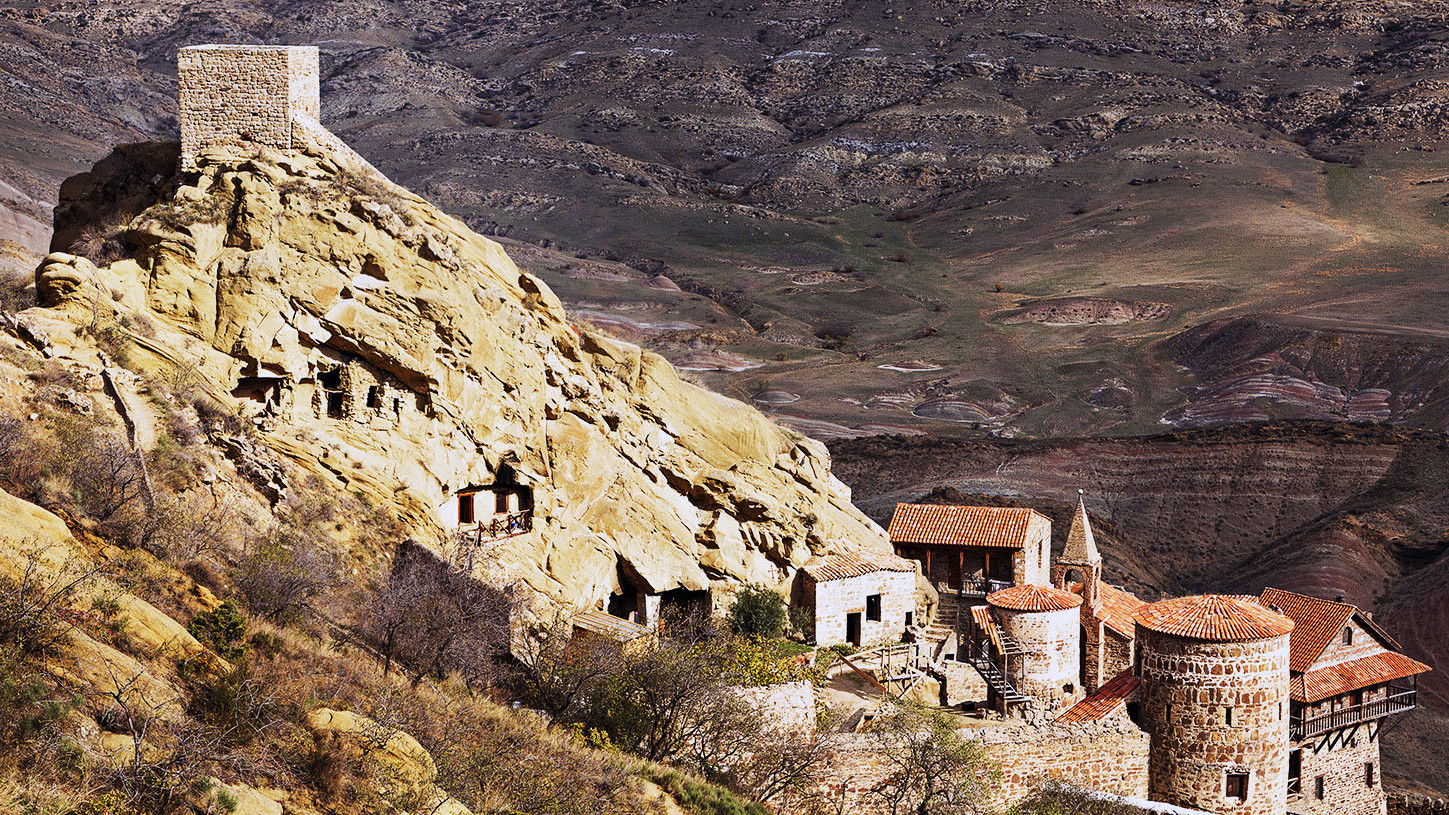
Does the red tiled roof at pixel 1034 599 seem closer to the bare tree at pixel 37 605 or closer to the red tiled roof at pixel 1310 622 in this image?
the red tiled roof at pixel 1310 622

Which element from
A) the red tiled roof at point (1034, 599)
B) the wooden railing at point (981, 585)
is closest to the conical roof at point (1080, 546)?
the wooden railing at point (981, 585)

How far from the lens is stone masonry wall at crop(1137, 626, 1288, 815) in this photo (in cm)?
2773

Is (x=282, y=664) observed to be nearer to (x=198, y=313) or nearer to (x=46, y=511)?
(x=46, y=511)

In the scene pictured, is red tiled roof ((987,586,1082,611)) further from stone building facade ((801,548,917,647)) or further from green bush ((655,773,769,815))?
green bush ((655,773,769,815))

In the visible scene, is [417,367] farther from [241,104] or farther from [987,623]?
[987,623]

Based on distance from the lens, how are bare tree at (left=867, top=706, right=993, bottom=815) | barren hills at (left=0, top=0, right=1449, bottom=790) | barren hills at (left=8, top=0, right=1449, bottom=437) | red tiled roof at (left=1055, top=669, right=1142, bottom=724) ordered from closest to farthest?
bare tree at (left=867, top=706, right=993, bottom=815), red tiled roof at (left=1055, top=669, right=1142, bottom=724), barren hills at (left=0, top=0, right=1449, bottom=790), barren hills at (left=8, top=0, right=1449, bottom=437)

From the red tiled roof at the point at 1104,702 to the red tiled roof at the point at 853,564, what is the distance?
237 inches

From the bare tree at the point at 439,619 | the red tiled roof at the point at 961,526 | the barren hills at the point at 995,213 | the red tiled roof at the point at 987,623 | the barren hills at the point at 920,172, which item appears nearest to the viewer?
the bare tree at the point at 439,619

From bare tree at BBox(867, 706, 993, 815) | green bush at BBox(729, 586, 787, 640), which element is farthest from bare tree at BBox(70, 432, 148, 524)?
green bush at BBox(729, 586, 787, 640)

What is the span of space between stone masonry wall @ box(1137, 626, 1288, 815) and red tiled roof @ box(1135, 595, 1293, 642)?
16 cm

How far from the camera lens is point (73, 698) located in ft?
43.0

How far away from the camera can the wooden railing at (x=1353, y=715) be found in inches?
1328

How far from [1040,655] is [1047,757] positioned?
575 cm

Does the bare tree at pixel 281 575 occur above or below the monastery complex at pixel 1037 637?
above
